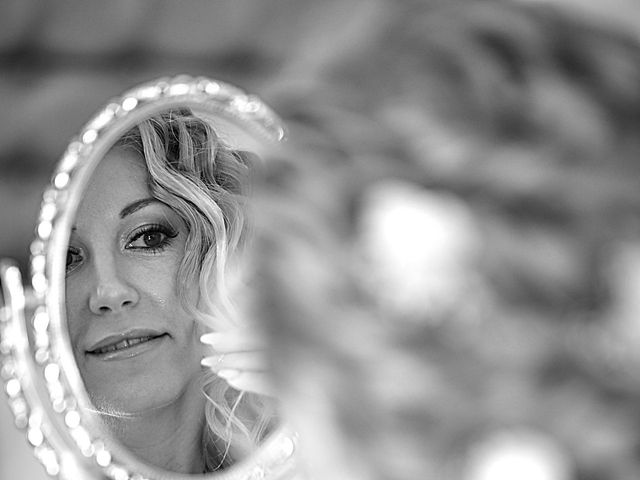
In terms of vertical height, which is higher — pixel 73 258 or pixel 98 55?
pixel 98 55

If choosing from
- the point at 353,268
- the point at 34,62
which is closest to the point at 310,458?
the point at 353,268

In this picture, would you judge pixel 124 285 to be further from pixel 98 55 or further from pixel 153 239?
pixel 98 55

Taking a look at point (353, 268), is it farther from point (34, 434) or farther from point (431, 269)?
point (34, 434)

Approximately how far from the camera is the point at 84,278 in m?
0.41

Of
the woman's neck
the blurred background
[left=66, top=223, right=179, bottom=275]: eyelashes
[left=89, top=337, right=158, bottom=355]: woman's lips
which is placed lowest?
the woman's neck

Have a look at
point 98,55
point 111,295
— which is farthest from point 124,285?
point 98,55

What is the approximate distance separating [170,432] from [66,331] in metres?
0.06

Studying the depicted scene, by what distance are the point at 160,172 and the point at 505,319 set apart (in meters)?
0.22

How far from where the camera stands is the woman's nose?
Result: 0.41 m

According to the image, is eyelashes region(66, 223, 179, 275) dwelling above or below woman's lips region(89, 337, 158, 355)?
above

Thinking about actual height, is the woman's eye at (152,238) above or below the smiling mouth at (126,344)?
above

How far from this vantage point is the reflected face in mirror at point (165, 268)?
413mm

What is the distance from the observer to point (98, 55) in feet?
1.59

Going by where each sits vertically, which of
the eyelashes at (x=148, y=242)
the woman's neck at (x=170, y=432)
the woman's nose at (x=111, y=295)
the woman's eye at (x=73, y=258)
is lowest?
the woman's neck at (x=170, y=432)
